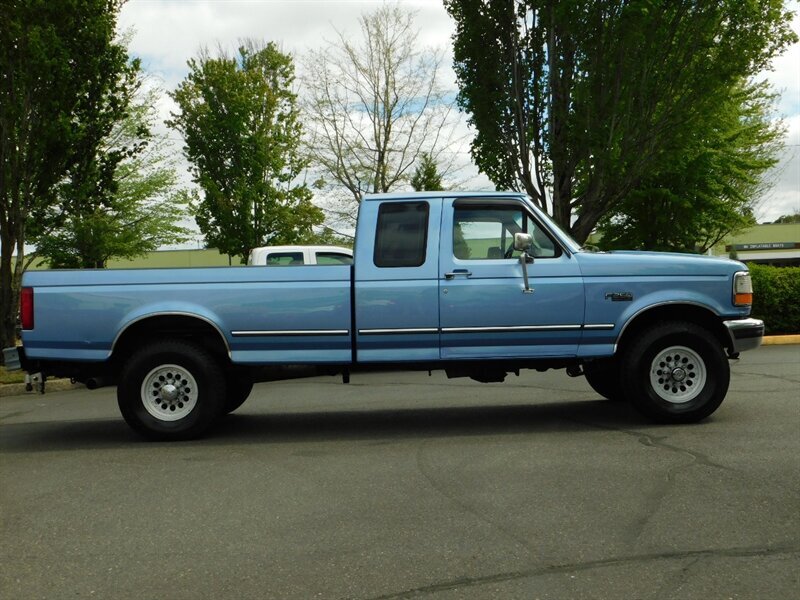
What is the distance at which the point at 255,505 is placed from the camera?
199 inches

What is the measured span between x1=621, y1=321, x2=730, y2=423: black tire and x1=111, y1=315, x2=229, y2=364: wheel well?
3.59 meters

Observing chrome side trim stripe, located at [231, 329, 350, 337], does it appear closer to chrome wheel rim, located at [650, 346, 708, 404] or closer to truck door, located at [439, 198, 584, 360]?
truck door, located at [439, 198, 584, 360]

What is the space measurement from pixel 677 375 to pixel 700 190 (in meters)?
21.2

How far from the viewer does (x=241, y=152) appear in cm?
2858

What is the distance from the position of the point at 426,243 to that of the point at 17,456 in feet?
12.7

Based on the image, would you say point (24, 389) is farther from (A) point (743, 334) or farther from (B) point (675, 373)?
(A) point (743, 334)

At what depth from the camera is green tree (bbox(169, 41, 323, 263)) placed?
28.5 m

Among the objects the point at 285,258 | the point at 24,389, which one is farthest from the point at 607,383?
the point at 24,389

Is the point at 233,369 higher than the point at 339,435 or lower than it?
higher

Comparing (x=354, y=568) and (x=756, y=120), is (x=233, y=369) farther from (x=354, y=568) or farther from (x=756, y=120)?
(x=756, y=120)

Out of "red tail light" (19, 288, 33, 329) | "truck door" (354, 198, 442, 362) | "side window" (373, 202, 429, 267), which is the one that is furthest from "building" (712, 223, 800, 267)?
"red tail light" (19, 288, 33, 329)

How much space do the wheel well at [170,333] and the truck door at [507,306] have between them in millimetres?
2023

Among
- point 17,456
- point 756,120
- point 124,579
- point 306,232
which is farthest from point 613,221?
point 124,579

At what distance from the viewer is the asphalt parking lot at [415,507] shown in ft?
12.2
